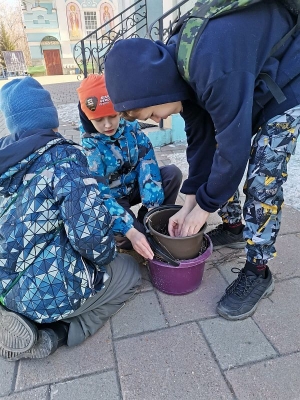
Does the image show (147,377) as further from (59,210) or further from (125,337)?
(59,210)

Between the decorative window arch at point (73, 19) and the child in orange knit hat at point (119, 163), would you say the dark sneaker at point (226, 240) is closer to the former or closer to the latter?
the child in orange knit hat at point (119, 163)

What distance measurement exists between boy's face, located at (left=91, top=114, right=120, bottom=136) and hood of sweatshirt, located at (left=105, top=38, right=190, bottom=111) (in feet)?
2.05

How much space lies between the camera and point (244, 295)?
5.20 feet

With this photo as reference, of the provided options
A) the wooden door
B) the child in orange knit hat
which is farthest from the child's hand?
the wooden door

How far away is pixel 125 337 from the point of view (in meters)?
1.49

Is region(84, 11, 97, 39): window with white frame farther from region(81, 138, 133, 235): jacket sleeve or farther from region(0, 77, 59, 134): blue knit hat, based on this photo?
region(0, 77, 59, 134): blue knit hat

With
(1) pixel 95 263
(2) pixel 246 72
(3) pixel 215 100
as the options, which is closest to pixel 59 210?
(1) pixel 95 263

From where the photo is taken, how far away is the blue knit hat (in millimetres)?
1261

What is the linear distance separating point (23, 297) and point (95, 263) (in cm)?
30

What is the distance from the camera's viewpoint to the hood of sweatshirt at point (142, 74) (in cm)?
113

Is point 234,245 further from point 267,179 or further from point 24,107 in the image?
point 24,107

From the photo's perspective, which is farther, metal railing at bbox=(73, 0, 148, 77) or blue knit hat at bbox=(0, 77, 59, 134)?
metal railing at bbox=(73, 0, 148, 77)

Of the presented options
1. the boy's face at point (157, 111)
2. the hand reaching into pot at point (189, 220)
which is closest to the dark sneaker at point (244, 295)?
the hand reaching into pot at point (189, 220)

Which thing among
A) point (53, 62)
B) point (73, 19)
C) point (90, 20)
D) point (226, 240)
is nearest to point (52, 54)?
point (53, 62)
